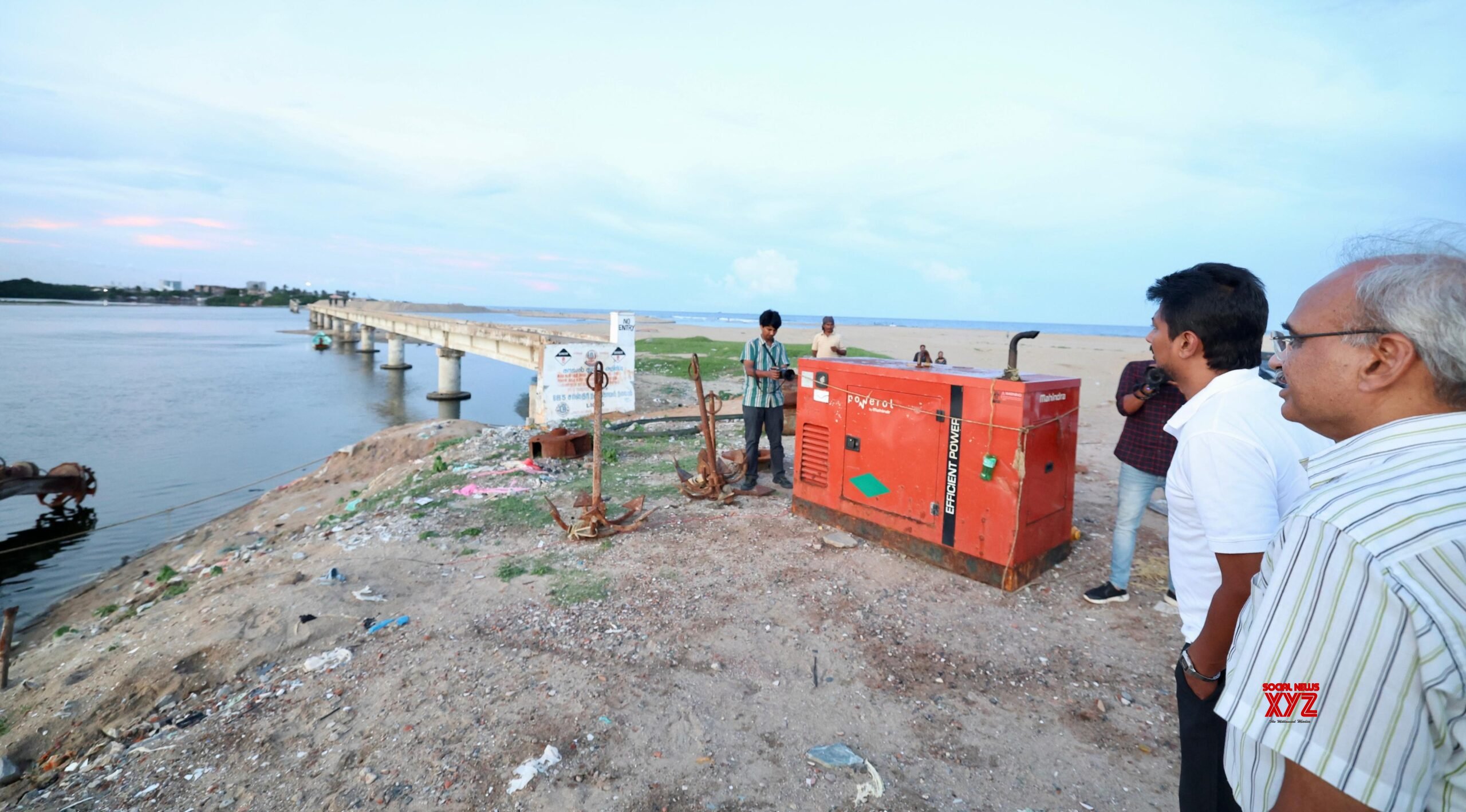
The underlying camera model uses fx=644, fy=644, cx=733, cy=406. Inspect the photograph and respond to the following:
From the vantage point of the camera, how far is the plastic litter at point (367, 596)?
4.54 m

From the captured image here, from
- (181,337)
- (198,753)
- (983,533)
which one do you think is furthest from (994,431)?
(181,337)

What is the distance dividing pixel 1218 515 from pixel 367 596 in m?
4.96

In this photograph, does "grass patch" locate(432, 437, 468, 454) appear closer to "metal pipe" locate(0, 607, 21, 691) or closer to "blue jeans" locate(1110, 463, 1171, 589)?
"metal pipe" locate(0, 607, 21, 691)

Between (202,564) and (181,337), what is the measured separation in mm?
58334

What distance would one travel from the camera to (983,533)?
462 cm

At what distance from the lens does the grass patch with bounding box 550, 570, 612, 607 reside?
448cm

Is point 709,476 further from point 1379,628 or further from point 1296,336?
point 1379,628

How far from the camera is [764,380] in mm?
7008

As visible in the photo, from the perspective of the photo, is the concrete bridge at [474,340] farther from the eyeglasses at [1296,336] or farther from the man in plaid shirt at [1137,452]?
the eyeglasses at [1296,336]

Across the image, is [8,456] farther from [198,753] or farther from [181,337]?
[181,337]

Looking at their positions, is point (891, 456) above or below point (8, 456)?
above

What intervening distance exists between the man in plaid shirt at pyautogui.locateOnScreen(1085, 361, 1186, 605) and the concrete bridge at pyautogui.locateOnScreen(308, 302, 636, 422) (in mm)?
6843

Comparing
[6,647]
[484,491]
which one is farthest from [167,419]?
[6,647]

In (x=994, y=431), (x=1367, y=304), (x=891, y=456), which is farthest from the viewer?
(x=891, y=456)
